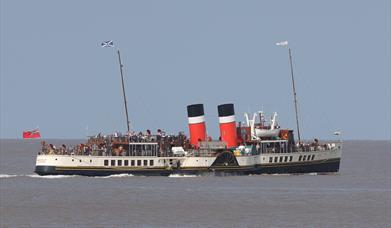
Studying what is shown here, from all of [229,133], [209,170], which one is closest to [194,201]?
[209,170]

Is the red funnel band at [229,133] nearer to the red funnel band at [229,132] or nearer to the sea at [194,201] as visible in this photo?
the red funnel band at [229,132]

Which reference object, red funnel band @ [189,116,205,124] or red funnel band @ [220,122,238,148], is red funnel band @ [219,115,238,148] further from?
red funnel band @ [189,116,205,124]

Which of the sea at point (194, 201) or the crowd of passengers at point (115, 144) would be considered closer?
the sea at point (194, 201)

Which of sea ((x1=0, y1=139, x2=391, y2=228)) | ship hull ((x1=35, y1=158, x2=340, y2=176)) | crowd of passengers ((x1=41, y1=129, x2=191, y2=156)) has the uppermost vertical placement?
crowd of passengers ((x1=41, y1=129, x2=191, y2=156))

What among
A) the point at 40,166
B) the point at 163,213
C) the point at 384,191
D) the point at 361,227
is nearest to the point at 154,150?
the point at 40,166

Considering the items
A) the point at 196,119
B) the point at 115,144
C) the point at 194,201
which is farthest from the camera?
the point at 196,119

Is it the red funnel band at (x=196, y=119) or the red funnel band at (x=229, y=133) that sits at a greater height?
the red funnel band at (x=196, y=119)

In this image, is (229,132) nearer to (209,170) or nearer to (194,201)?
(209,170)

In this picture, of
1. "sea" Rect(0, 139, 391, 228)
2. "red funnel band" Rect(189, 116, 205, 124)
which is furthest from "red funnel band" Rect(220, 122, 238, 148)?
"sea" Rect(0, 139, 391, 228)

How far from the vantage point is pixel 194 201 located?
87.6m

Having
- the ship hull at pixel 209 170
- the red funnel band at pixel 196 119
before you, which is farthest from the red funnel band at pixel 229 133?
the ship hull at pixel 209 170

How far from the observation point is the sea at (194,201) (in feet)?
244

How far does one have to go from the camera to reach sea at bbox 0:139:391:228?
74.4 m

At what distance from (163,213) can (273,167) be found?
35436 mm
